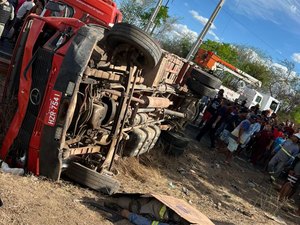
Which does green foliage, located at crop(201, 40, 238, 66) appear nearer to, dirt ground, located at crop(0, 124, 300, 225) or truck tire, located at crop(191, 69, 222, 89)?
dirt ground, located at crop(0, 124, 300, 225)

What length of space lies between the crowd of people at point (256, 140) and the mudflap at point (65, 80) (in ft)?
24.1

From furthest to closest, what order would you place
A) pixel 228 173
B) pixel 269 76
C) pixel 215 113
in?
pixel 269 76, pixel 215 113, pixel 228 173

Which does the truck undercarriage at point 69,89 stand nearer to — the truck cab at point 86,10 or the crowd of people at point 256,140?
the truck cab at point 86,10

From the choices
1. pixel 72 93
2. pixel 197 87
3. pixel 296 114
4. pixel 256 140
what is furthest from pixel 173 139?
pixel 296 114

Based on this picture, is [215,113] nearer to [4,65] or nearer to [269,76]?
[4,65]

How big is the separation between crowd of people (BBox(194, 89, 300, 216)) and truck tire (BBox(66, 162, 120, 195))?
6473 mm

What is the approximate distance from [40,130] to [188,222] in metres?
1.93

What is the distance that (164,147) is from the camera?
968 centimetres

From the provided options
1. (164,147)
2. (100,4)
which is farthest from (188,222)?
(100,4)

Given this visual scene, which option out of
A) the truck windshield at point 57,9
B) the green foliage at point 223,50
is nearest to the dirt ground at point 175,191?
the truck windshield at point 57,9

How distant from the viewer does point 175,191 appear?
7562 mm

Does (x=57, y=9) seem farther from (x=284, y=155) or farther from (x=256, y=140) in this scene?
(x=256, y=140)

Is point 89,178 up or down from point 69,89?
down

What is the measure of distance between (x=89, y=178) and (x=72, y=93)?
125cm
